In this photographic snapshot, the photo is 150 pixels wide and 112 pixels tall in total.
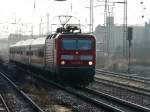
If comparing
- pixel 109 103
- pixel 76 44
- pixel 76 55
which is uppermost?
pixel 76 44

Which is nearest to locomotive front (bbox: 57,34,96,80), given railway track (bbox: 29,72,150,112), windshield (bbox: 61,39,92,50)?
windshield (bbox: 61,39,92,50)

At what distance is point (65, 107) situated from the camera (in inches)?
639

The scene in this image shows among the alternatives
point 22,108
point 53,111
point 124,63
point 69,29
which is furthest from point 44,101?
point 124,63

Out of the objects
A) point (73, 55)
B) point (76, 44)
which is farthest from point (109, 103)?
point (76, 44)

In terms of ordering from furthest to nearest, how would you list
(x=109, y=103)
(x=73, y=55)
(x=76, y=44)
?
1. (x=76, y=44)
2. (x=73, y=55)
3. (x=109, y=103)

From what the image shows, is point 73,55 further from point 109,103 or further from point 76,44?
point 109,103

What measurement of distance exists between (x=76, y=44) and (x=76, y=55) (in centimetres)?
62

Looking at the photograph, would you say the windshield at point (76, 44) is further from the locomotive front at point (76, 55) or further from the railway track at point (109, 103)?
the railway track at point (109, 103)

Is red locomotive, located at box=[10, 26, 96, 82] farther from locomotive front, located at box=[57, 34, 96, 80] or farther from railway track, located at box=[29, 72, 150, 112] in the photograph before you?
railway track, located at box=[29, 72, 150, 112]

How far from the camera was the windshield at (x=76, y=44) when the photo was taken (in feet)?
78.6

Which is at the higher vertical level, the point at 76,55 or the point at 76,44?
the point at 76,44

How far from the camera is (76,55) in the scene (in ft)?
78.3

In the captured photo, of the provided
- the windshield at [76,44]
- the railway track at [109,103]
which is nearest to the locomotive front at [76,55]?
the windshield at [76,44]

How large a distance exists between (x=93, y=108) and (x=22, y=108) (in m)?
2.48
